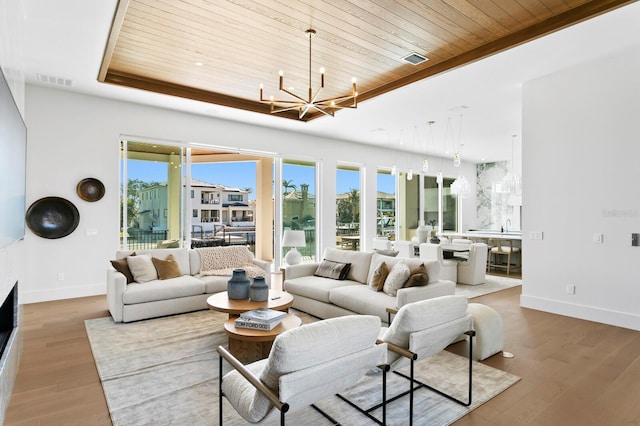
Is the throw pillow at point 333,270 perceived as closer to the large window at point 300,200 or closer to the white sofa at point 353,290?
the white sofa at point 353,290

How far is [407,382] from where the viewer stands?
286 cm

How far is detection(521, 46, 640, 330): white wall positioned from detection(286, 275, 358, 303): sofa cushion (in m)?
2.66

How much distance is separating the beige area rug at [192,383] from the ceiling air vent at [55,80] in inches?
135

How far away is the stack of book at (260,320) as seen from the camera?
9.81 ft

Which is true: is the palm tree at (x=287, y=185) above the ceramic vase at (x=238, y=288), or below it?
above

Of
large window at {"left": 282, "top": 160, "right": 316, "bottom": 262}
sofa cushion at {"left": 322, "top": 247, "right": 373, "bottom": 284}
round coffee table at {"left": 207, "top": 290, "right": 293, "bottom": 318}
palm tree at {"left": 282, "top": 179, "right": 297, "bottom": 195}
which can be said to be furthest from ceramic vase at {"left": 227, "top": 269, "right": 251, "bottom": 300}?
palm tree at {"left": 282, "top": 179, "right": 297, "bottom": 195}

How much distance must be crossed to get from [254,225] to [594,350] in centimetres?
772

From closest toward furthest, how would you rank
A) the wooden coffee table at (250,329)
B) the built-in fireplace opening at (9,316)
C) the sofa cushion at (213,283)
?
the built-in fireplace opening at (9,316) < the wooden coffee table at (250,329) < the sofa cushion at (213,283)

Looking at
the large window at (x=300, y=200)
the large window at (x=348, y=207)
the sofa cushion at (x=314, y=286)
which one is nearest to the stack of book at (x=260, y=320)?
the sofa cushion at (x=314, y=286)

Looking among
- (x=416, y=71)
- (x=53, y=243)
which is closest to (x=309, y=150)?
(x=416, y=71)

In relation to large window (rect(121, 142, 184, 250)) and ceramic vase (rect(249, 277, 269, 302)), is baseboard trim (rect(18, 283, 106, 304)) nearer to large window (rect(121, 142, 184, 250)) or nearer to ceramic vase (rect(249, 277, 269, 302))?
large window (rect(121, 142, 184, 250))

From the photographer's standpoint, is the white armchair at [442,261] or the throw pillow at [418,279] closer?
the throw pillow at [418,279]

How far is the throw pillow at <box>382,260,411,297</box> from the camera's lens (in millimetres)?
3916

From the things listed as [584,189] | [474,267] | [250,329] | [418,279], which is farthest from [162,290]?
[584,189]
